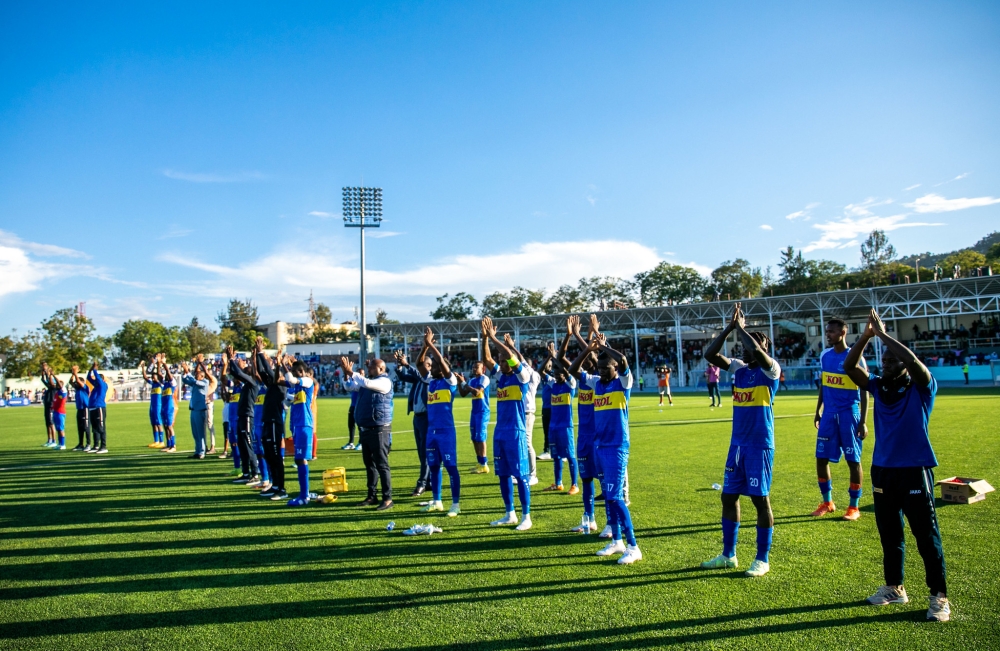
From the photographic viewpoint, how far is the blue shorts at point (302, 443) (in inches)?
369

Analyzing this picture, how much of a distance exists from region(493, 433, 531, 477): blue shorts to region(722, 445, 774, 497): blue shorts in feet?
8.63

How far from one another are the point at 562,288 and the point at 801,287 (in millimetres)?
30752

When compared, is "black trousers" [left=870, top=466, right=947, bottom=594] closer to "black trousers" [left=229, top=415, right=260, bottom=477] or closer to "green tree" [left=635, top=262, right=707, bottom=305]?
"black trousers" [left=229, top=415, right=260, bottom=477]

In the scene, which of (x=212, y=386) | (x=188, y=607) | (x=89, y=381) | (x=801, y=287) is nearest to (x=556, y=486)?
(x=188, y=607)

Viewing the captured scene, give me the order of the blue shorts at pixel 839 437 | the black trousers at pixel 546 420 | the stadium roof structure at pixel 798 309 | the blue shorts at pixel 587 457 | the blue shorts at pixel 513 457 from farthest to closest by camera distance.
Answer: the stadium roof structure at pixel 798 309, the black trousers at pixel 546 420, the blue shorts at pixel 839 437, the blue shorts at pixel 513 457, the blue shorts at pixel 587 457

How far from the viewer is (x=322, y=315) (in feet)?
382

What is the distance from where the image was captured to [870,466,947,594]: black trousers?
4609 millimetres

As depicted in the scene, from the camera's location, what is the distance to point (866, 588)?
5219mm

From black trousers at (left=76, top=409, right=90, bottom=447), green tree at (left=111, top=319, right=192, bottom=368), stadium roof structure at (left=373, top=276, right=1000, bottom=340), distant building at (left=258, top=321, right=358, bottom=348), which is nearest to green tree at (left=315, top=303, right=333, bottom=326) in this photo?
distant building at (left=258, top=321, right=358, bottom=348)

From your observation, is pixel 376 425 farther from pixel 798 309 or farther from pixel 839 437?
pixel 798 309

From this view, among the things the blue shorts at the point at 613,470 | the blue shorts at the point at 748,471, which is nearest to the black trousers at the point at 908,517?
the blue shorts at the point at 748,471

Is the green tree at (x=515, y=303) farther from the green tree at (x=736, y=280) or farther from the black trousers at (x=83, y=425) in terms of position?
the black trousers at (x=83, y=425)

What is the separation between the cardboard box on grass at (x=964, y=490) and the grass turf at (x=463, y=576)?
16cm

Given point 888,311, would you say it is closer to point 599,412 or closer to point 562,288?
point 599,412
